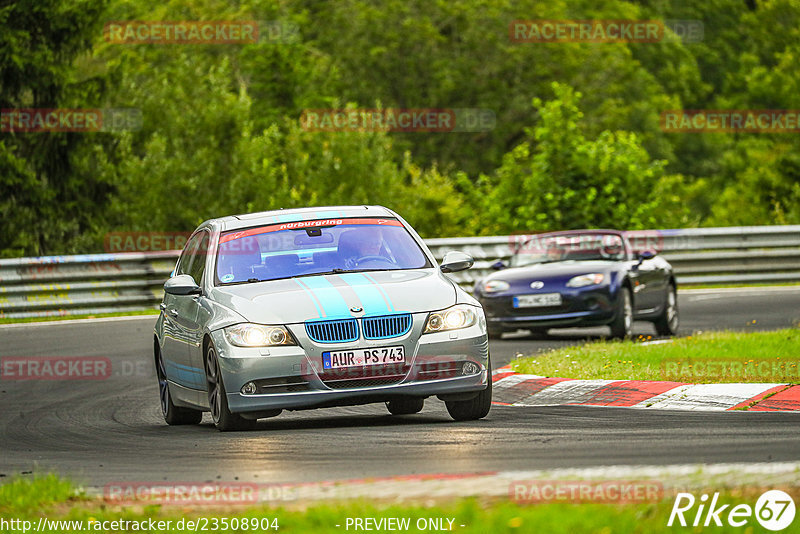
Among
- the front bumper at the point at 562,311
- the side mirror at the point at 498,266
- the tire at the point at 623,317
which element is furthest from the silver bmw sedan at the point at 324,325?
the side mirror at the point at 498,266

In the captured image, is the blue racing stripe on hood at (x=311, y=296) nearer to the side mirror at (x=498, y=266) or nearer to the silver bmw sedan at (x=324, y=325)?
the silver bmw sedan at (x=324, y=325)

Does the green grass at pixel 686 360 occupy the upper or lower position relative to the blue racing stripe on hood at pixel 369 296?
lower

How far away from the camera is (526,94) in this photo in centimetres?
6481

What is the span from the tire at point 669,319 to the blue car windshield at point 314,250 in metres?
8.09

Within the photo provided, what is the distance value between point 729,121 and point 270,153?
33487mm

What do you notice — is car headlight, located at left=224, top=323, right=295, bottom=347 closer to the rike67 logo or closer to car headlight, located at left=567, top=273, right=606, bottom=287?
the rike67 logo

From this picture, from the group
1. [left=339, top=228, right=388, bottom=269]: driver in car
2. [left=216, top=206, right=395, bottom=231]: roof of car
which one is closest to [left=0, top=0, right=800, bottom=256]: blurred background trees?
[left=216, top=206, right=395, bottom=231]: roof of car

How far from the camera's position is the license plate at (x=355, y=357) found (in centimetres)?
1002

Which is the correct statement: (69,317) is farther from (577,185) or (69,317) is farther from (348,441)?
(348,441)

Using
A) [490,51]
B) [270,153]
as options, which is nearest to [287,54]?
[490,51]

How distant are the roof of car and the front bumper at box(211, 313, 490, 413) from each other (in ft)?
5.04

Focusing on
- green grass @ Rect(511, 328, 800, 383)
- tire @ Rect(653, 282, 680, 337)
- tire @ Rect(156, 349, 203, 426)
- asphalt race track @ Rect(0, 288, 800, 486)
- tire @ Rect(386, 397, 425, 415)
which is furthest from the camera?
tire @ Rect(653, 282, 680, 337)

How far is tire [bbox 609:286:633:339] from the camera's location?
59.2ft

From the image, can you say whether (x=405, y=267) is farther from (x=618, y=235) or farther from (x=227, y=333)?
(x=618, y=235)
